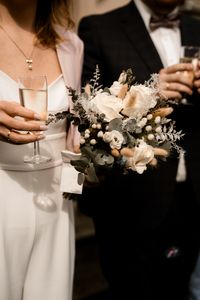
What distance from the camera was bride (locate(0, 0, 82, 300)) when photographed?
1.56 metres

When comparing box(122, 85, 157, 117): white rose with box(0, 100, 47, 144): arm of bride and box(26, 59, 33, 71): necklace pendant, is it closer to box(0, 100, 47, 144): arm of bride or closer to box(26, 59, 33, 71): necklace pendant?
box(0, 100, 47, 144): arm of bride

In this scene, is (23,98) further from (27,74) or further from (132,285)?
(132,285)

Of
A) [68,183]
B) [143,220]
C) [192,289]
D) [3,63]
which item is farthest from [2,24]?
[192,289]

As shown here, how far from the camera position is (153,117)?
1.44 meters

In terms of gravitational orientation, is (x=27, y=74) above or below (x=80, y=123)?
above

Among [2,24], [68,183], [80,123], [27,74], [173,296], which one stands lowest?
[173,296]

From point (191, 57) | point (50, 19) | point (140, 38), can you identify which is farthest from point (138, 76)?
point (50, 19)

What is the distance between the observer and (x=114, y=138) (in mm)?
1369

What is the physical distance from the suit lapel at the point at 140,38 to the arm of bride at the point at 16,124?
38.7 inches

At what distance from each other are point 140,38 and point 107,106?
971mm

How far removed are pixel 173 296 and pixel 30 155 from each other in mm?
1487

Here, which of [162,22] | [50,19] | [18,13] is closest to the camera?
[18,13]

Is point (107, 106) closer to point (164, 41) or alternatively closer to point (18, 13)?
point (18, 13)

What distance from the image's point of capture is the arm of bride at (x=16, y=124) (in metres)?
1.32
